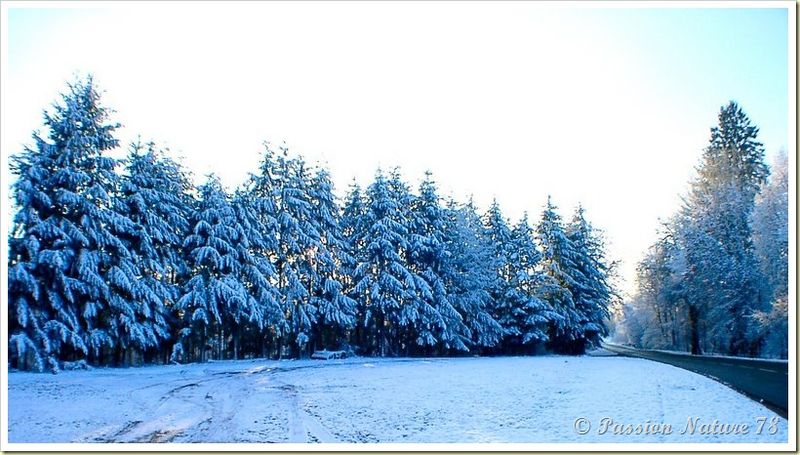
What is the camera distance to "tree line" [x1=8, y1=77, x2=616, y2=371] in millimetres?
12945

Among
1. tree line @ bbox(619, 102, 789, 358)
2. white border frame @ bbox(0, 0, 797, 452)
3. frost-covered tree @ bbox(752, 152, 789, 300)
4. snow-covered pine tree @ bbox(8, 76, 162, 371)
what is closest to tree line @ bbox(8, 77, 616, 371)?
snow-covered pine tree @ bbox(8, 76, 162, 371)

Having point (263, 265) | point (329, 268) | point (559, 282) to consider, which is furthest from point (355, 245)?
point (559, 282)

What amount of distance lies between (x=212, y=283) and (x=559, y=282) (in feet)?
47.1

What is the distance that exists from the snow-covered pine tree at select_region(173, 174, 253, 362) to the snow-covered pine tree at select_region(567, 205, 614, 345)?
1360 cm

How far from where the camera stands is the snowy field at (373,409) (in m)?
7.18

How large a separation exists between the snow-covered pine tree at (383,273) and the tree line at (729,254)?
27.7 feet

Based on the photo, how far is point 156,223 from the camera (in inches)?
633

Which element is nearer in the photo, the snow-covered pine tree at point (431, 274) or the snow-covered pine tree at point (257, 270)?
the snow-covered pine tree at point (257, 270)

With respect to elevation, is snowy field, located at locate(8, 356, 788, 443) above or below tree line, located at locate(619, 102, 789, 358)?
below

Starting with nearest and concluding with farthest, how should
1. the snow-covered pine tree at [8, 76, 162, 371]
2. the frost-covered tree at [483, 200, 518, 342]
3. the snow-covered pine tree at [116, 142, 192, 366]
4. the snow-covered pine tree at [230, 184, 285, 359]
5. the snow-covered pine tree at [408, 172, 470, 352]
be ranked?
the snow-covered pine tree at [8, 76, 162, 371] → the snow-covered pine tree at [116, 142, 192, 366] → the snow-covered pine tree at [230, 184, 285, 359] → the snow-covered pine tree at [408, 172, 470, 352] → the frost-covered tree at [483, 200, 518, 342]

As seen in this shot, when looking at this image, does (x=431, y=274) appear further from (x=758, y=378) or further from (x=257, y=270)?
(x=758, y=378)

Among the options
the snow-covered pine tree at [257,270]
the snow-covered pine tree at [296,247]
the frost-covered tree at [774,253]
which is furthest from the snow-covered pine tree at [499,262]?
the frost-covered tree at [774,253]

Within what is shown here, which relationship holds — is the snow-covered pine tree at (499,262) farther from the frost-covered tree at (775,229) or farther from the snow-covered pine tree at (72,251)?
the snow-covered pine tree at (72,251)

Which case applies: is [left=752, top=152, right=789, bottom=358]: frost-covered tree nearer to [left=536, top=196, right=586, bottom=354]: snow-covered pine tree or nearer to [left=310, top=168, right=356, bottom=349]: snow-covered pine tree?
[left=536, top=196, right=586, bottom=354]: snow-covered pine tree
